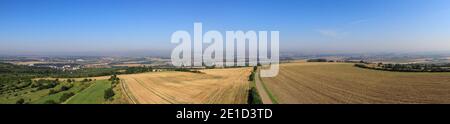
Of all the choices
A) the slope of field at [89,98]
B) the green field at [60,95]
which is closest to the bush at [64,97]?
the green field at [60,95]

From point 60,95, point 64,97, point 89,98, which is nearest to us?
point 89,98

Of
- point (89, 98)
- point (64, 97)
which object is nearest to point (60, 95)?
point (64, 97)

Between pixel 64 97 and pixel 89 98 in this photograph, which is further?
pixel 64 97

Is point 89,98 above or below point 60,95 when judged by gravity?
above

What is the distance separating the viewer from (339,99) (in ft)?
70.0

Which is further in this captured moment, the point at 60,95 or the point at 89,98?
the point at 60,95

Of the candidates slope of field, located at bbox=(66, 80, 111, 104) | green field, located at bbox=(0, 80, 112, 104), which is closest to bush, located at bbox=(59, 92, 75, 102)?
green field, located at bbox=(0, 80, 112, 104)

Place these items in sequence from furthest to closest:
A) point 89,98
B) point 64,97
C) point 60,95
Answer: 1. point 60,95
2. point 64,97
3. point 89,98

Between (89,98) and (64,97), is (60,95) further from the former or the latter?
(89,98)

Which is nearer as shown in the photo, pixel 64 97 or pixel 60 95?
pixel 64 97

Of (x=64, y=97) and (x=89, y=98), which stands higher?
(x=89, y=98)
